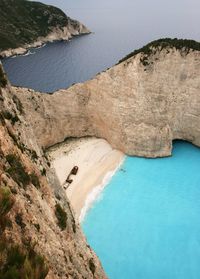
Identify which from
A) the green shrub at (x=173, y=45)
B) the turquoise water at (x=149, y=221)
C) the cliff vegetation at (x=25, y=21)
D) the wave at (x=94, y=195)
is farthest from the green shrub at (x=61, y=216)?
the cliff vegetation at (x=25, y=21)

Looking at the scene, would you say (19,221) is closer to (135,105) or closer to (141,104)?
(135,105)

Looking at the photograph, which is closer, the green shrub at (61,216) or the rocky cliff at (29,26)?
the green shrub at (61,216)

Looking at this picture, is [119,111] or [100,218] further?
[119,111]

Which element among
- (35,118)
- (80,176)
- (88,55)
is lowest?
(88,55)

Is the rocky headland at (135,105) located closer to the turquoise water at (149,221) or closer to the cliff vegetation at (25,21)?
the turquoise water at (149,221)

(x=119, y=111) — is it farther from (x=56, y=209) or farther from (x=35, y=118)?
(x=56, y=209)

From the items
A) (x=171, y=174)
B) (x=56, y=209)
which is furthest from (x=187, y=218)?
(x=56, y=209)
